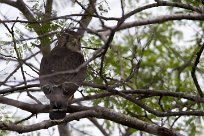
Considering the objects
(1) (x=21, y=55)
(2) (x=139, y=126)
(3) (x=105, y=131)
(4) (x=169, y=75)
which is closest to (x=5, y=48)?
(1) (x=21, y=55)

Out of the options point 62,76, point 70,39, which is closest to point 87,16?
point 70,39

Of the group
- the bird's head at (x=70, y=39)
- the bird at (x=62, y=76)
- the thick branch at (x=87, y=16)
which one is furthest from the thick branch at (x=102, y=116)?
the thick branch at (x=87, y=16)

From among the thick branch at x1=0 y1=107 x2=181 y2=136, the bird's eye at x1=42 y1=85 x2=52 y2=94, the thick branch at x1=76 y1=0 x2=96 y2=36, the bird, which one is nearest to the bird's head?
the bird

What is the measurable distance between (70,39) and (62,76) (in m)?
0.32

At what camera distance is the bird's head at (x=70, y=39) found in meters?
4.30

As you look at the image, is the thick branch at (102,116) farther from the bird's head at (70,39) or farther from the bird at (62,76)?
the bird's head at (70,39)

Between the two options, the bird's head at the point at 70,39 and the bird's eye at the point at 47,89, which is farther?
the bird's eye at the point at 47,89

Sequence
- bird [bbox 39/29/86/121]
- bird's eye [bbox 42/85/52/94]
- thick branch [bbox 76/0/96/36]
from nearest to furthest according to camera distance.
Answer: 1. thick branch [bbox 76/0/96/36]
2. bird [bbox 39/29/86/121]
3. bird's eye [bbox 42/85/52/94]

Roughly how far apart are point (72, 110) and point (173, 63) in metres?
4.45

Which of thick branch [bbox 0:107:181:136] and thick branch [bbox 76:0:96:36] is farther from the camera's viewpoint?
thick branch [bbox 0:107:181:136]

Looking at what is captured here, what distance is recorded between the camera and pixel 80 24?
12.4 feet

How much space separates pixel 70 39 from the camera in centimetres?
477

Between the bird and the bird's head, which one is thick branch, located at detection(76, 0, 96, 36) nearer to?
the bird's head

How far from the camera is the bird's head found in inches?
169
